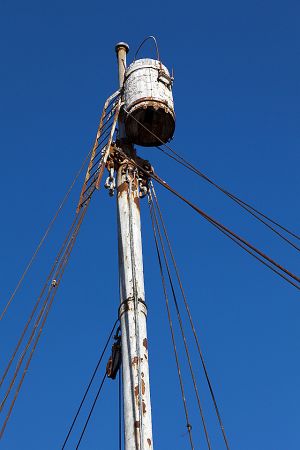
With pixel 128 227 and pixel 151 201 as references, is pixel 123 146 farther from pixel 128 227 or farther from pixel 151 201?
pixel 128 227

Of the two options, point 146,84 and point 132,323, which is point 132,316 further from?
point 146,84

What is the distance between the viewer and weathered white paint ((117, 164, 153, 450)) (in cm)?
1085

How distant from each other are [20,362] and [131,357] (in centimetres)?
247

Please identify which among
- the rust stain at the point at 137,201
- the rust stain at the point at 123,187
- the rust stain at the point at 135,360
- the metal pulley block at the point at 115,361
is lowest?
the rust stain at the point at 135,360

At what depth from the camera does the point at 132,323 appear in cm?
1197

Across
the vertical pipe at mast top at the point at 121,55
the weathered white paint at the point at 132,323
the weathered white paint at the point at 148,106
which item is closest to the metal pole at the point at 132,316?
the weathered white paint at the point at 132,323

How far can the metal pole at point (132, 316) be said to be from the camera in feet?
35.6

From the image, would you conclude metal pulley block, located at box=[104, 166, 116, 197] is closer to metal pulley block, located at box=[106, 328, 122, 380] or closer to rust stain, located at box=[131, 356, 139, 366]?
metal pulley block, located at box=[106, 328, 122, 380]

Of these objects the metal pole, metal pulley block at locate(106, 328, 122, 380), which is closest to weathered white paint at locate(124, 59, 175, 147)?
the metal pole

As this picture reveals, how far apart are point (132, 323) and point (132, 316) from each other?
0.40ft

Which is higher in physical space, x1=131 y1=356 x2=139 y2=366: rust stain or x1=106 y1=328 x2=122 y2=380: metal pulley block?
x1=106 y1=328 x2=122 y2=380: metal pulley block

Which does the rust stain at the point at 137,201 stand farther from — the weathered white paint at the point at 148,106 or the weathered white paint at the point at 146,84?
the weathered white paint at the point at 146,84

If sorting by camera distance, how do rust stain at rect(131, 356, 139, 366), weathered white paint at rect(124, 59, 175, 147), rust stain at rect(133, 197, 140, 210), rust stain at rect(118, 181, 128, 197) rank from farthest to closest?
1. weathered white paint at rect(124, 59, 175, 147)
2. rust stain at rect(118, 181, 128, 197)
3. rust stain at rect(133, 197, 140, 210)
4. rust stain at rect(131, 356, 139, 366)

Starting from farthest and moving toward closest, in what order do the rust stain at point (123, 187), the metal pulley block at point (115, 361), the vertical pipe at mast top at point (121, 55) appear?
the vertical pipe at mast top at point (121, 55)
the rust stain at point (123, 187)
the metal pulley block at point (115, 361)
